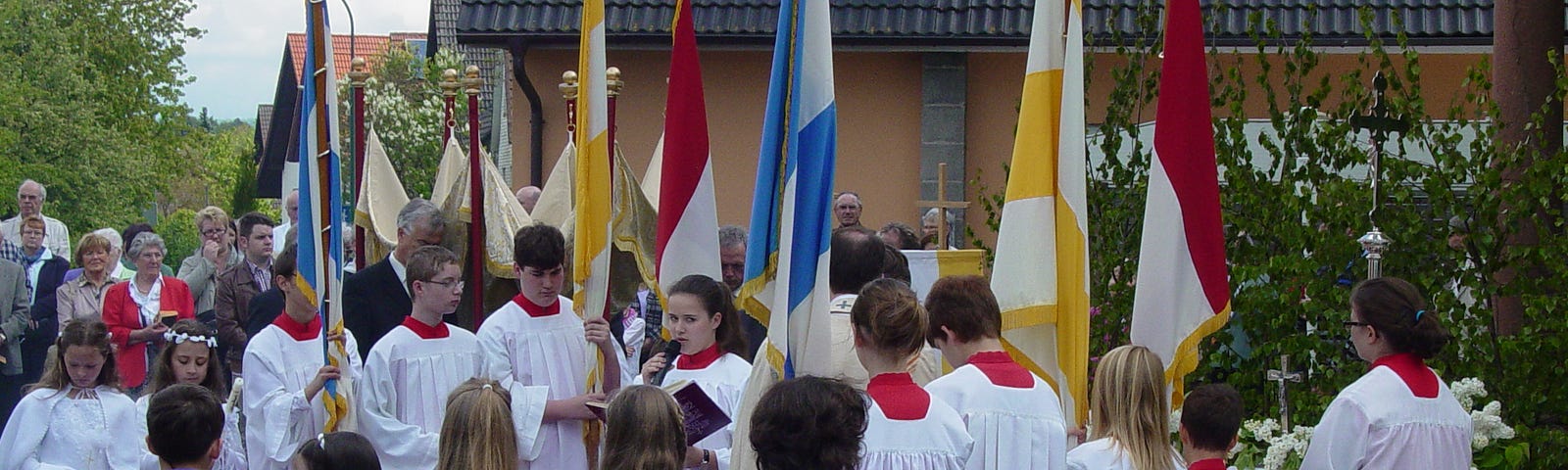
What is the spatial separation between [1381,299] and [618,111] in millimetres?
8998

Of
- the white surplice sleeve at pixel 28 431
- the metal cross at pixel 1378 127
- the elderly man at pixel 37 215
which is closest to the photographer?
the white surplice sleeve at pixel 28 431

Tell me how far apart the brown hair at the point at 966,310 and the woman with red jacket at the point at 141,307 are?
21.0 feet

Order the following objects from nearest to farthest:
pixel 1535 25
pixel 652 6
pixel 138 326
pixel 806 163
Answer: pixel 806 163 → pixel 1535 25 → pixel 138 326 → pixel 652 6

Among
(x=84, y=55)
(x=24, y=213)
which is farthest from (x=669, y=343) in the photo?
(x=84, y=55)

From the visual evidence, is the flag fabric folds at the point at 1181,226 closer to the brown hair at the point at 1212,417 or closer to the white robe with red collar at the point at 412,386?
the brown hair at the point at 1212,417

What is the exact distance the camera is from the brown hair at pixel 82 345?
6.88 metres

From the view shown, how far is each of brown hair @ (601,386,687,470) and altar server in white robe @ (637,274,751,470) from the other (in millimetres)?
1069

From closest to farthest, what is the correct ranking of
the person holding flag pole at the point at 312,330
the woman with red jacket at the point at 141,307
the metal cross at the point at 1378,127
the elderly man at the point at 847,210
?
the person holding flag pole at the point at 312,330, the metal cross at the point at 1378,127, the woman with red jacket at the point at 141,307, the elderly man at the point at 847,210

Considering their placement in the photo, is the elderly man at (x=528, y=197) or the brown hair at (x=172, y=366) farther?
the elderly man at (x=528, y=197)

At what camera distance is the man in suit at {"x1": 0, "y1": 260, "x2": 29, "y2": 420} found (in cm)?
1068

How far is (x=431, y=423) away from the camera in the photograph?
646 cm

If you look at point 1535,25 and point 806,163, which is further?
point 1535,25

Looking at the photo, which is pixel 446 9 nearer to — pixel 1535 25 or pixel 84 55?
pixel 84 55

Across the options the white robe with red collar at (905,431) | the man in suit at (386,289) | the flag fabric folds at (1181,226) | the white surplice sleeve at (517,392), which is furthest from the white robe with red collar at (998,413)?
the man in suit at (386,289)
